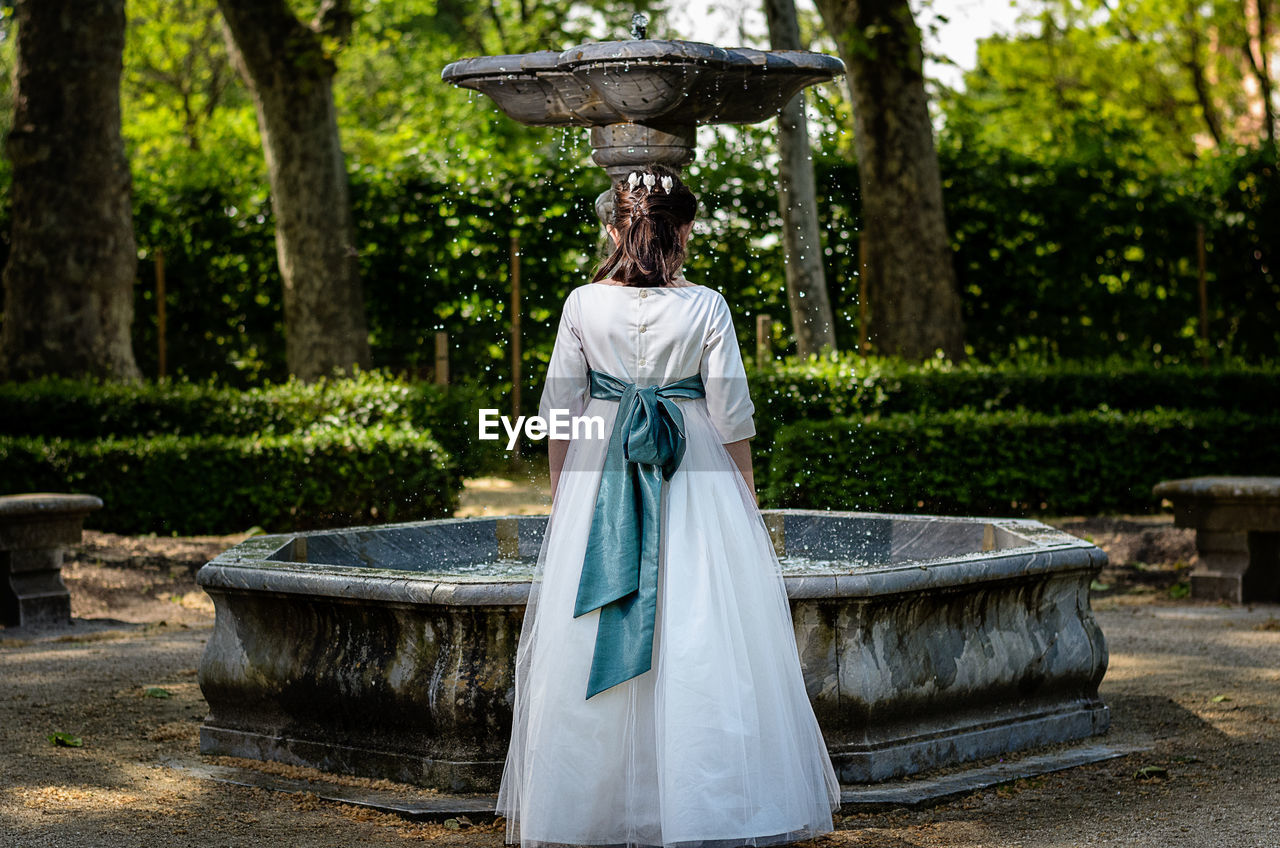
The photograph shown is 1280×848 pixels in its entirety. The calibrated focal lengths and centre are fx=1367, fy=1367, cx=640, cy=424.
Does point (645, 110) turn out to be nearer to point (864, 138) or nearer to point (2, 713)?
point (2, 713)

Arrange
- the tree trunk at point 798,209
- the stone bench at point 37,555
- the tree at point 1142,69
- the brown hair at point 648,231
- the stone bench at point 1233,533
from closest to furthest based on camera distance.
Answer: the brown hair at point 648,231
the stone bench at point 37,555
the stone bench at point 1233,533
the tree trunk at point 798,209
the tree at point 1142,69

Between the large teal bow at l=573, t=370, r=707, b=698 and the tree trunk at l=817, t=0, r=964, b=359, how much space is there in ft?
27.5

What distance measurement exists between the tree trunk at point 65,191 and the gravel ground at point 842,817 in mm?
3896

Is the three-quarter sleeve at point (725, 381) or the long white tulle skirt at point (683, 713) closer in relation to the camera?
the long white tulle skirt at point (683, 713)

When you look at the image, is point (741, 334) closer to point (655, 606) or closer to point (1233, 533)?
point (1233, 533)

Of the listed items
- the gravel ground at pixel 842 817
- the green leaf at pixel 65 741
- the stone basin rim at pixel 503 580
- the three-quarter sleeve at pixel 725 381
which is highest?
the three-quarter sleeve at pixel 725 381

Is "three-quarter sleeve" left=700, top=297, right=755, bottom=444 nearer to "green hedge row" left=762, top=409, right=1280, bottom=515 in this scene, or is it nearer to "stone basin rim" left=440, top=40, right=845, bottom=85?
"stone basin rim" left=440, top=40, right=845, bottom=85

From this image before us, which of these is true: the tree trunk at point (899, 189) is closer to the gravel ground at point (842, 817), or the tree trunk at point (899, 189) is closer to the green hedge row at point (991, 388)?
the green hedge row at point (991, 388)

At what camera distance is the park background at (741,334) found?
10109 millimetres

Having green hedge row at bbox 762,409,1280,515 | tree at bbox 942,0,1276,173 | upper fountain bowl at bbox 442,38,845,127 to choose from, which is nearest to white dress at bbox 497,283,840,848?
upper fountain bowl at bbox 442,38,845,127

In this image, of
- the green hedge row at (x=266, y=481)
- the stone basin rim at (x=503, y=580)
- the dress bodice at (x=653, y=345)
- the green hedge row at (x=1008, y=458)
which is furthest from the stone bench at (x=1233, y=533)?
the green hedge row at (x=266, y=481)

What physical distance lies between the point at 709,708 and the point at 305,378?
9.79 meters

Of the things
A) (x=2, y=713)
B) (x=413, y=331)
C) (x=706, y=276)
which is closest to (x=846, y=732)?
(x=2, y=713)

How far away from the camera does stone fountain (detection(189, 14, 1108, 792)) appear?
428cm
